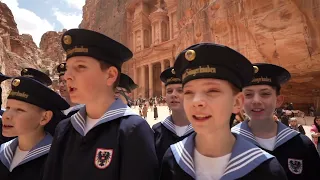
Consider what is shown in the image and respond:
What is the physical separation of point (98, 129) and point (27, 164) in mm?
1087

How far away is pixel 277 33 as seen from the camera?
11859 millimetres

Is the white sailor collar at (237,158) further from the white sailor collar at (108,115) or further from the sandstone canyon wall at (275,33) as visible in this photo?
the sandstone canyon wall at (275,33)

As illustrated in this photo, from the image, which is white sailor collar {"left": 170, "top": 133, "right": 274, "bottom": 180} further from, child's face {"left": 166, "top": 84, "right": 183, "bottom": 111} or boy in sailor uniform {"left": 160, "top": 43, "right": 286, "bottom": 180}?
child's face {"left": 166, "top": 84, "right": 183, "bottom": 111}

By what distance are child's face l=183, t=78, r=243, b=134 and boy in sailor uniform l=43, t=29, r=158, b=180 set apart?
0.46 meters

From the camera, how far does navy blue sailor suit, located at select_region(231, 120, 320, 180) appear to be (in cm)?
229

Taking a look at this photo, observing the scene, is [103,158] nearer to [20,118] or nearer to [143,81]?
[20,118]

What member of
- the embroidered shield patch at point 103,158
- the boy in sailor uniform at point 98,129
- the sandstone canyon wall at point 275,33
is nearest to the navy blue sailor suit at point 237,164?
the boy in sailor uniform at point 98,129

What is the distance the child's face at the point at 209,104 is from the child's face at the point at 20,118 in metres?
1.81

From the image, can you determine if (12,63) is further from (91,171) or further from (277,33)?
(91,171)

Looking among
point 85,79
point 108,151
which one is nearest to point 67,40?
point 85,79

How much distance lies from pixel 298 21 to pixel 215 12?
4.95 metres

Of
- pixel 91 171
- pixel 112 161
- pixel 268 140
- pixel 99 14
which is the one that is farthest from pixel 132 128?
pixel 99 14

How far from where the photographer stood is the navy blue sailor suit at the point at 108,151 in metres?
1.74

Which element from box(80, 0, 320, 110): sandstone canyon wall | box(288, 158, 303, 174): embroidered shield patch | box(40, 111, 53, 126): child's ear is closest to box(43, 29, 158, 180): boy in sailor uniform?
box(40, 111, 53, 126): child's ear
